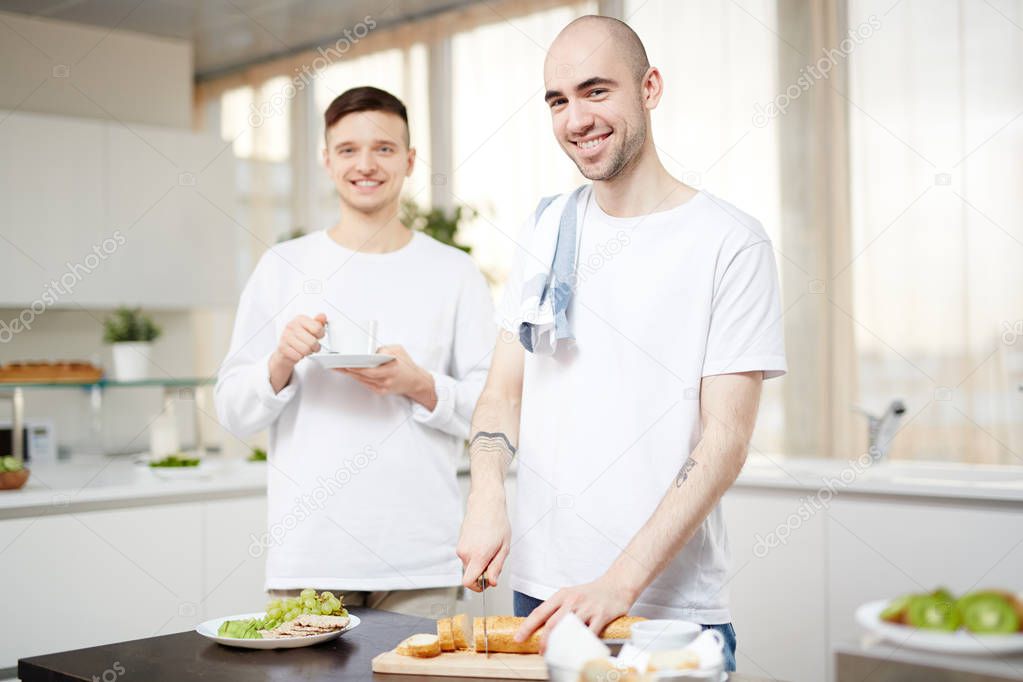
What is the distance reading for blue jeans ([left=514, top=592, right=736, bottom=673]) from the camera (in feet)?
→ 4.87

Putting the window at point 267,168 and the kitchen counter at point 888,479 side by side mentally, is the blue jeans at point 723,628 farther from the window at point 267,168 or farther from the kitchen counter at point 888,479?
the window at point 267,168

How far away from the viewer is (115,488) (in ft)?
9.86

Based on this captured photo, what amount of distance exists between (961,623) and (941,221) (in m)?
3.66

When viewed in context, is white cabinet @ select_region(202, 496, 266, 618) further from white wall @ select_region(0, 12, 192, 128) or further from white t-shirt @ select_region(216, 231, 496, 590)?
white wall @ select_region(0, 12, 192, 128)

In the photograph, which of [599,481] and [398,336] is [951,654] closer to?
[599,481]

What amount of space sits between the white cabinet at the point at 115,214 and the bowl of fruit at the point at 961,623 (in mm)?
4336

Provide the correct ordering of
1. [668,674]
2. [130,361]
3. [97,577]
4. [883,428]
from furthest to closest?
[130,361] < [883,428] < [97,577] < [668,674]

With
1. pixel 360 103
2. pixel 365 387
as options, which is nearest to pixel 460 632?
pixel 365 387

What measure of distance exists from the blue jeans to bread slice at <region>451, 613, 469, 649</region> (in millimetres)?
194

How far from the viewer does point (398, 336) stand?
2184 mm

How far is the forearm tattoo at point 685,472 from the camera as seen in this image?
149 cm

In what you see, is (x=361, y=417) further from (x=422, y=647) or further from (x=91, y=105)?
(x=91, y=105)

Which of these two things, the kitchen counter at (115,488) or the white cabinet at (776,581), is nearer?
the kitchen counter at (115,488)

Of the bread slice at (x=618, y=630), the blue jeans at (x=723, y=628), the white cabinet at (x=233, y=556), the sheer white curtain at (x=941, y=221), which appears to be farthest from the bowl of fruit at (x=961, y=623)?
the sheer white curtain at (x=941, y=221)
